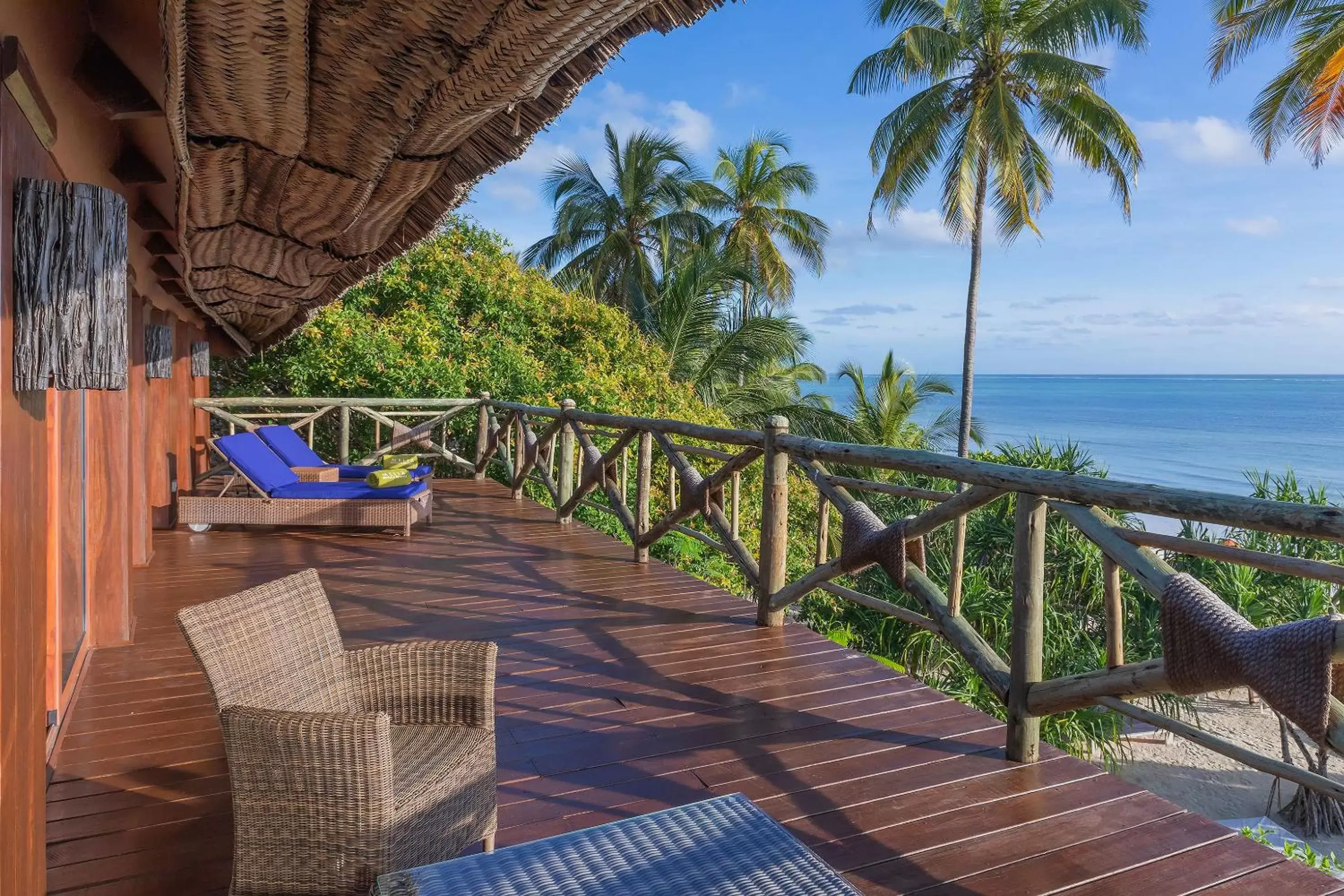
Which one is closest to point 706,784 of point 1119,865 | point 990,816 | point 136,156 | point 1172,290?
point 990,816

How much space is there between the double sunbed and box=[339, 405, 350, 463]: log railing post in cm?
229

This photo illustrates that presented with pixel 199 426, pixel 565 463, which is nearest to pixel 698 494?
pixel 565 463

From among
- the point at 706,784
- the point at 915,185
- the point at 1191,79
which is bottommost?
the point at 706,784

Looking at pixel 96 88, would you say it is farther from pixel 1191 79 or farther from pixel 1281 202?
pixel 1281 202

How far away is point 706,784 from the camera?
254cm

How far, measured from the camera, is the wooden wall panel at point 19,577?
5.05ft

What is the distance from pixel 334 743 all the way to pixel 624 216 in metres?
22.0

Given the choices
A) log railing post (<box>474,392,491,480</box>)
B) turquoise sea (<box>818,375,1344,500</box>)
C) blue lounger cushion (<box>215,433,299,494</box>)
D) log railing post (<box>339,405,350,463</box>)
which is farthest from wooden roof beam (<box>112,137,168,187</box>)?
turquoise sea (<box>818,375,1344,500</box>)

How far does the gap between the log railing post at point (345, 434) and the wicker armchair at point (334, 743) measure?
7.09m

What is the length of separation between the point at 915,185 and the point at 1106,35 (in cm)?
393

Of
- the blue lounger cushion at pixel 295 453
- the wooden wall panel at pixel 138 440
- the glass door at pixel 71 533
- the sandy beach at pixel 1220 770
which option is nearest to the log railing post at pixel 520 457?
the blue lounger cushion at pixel 295 453

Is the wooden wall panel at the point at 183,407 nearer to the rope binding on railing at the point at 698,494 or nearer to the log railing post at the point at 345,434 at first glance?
the log railing post at the point at 345,434

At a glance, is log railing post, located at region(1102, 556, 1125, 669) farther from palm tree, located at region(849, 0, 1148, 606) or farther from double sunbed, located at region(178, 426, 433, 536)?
palm tree, located at region(849, 0, 1148, 606)

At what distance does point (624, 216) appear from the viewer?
74.4 feet
